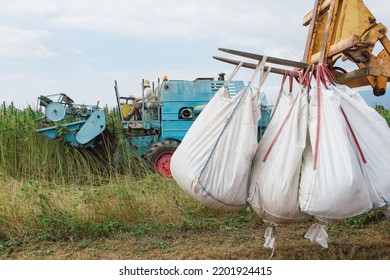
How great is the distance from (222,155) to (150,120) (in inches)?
295

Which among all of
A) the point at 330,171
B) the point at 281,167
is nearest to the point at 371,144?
the point at 330,171

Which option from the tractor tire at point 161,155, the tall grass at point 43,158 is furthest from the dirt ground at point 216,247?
the tractor tire at point 161,155

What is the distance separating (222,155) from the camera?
3754mm

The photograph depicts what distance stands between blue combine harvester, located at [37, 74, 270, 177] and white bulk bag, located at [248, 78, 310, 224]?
6.47 metres

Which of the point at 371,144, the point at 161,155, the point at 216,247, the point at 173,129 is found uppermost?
the point at 371,144

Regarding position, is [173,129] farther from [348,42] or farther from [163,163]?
[348,42]

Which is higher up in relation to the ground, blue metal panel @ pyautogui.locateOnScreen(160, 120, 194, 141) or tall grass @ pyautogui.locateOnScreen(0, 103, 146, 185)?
blue metal panel @ pyautogui.locateOnScreen(160, 120, 194, 141)

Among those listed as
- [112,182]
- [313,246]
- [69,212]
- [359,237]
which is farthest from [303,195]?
[112,182]

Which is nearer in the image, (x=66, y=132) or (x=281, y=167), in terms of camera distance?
(x=281, y=167)

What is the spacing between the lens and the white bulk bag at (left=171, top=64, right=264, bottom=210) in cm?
372

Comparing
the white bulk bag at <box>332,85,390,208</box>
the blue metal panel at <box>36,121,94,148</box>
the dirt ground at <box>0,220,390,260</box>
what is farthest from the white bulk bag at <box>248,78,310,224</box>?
the blue metal panel at <box>36,121,94,148</box>

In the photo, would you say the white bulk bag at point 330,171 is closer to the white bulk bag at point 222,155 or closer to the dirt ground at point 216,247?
the white bulk bag at point 222,155

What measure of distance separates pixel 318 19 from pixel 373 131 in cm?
159

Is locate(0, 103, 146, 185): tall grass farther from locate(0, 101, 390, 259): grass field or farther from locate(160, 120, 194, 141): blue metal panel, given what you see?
locate(0, 101, 390, 259): grass field
